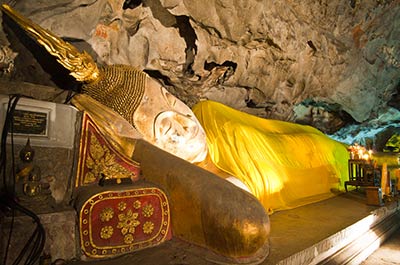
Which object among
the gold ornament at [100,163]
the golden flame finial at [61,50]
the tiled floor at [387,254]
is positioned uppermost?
the golden flame finial at [61,50]

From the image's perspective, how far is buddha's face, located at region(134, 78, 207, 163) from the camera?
8.57 feet

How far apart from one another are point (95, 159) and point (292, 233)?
181cm

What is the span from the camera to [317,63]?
18.9 feet

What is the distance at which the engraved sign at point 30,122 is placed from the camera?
159 centimetres

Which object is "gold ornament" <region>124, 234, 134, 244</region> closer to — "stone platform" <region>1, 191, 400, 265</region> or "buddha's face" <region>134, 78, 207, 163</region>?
"stone platform" <region>1, 191, 400, 265</region>

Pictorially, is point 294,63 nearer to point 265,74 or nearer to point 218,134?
point 265,74

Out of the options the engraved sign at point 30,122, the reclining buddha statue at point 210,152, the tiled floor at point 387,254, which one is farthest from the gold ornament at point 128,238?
the tiled floor at point 387,254

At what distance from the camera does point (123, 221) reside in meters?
1.70

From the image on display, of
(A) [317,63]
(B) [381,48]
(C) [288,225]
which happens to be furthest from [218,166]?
(B) [381,48]

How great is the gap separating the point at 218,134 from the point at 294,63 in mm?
2673

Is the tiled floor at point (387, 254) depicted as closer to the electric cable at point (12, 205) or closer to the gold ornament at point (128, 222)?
the gold ornament at point (128, 222)

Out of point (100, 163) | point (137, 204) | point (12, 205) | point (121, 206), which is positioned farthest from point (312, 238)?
point (12, 205)

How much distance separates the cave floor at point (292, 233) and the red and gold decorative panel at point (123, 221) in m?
0.07

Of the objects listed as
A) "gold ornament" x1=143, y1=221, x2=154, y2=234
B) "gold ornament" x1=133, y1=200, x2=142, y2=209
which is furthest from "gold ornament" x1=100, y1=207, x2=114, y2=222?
"gold ornament" x1=143, y1=221, x2=154, y2=234
